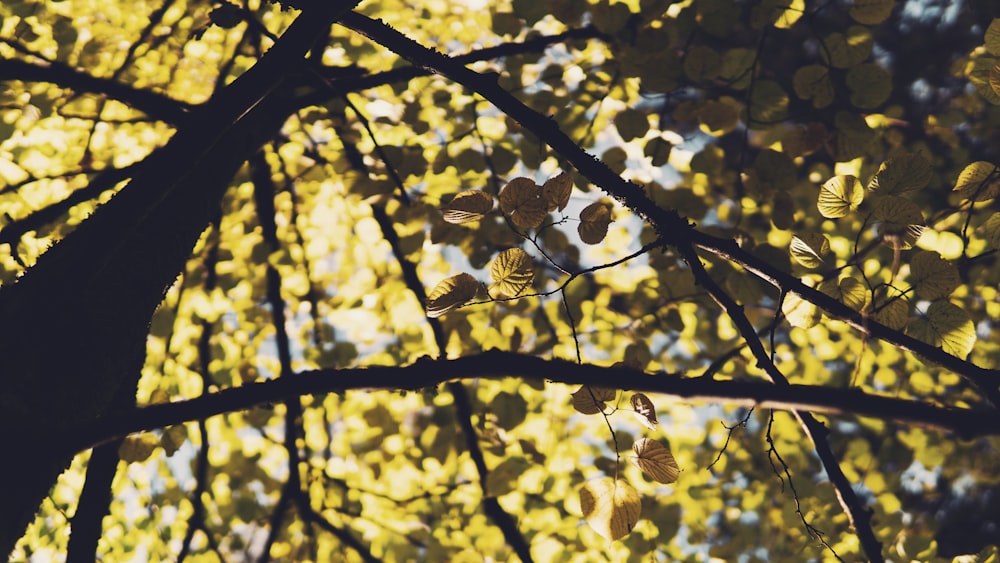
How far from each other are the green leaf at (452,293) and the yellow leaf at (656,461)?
47cm

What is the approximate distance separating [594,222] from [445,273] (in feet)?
8.09

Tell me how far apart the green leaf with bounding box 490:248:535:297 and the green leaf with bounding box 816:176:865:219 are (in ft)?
A: 2.25

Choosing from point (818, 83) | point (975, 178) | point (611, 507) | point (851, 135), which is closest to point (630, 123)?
point (818, 83)

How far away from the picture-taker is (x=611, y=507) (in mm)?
1212

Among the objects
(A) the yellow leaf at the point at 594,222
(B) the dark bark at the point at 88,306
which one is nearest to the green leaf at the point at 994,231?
(A) the yellow leaf at the point at 594,222

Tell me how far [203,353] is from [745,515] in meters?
3.19

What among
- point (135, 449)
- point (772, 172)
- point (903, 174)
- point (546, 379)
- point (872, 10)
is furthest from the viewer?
point (772, 172)

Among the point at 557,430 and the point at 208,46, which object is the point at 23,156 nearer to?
the point at 208,46

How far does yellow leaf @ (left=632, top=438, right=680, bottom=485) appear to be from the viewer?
3.92 ft

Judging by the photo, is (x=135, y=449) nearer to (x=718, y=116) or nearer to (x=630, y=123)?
(x=630, y=123)

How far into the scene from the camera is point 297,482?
287cm

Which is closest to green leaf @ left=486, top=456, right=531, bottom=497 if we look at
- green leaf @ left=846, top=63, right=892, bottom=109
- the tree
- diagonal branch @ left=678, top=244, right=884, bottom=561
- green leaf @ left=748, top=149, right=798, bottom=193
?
the tree

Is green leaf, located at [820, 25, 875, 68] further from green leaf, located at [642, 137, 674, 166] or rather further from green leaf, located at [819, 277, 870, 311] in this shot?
green leaf, located at [819, 277, 870, 311]

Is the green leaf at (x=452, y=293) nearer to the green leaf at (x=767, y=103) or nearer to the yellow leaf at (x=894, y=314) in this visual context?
the yellow leaf at (x=894, y=314)
